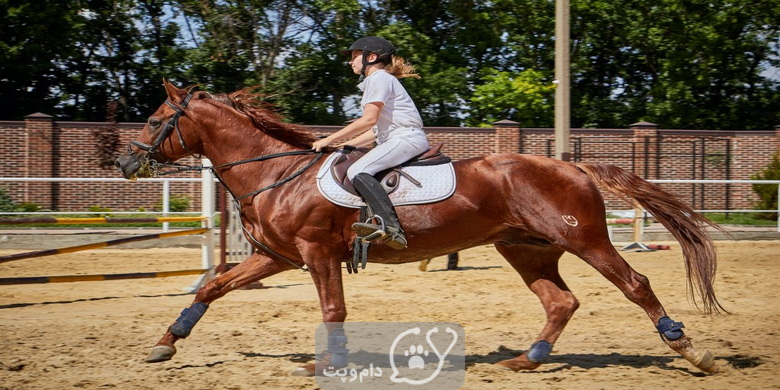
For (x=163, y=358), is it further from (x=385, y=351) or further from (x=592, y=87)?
(x=592, y=87)

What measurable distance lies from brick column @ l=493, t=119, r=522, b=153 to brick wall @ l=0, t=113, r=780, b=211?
0.03 m

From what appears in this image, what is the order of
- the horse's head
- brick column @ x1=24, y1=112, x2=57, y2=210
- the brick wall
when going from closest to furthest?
1. the horse's head
2. the brick wall
3. brick column @ x1=24, y1=112, x2=57, y2=210

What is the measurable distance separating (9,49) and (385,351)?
2268 centimetres

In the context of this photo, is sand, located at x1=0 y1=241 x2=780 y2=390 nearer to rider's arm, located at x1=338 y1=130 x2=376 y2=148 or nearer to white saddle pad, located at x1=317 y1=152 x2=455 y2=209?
white saddle pad, located at x1=317 y1=152 x2=455 y2=209

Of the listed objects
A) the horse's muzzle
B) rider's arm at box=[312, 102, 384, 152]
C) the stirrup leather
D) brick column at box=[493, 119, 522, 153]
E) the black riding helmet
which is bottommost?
the stirrup leather

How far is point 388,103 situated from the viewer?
5.98 meters

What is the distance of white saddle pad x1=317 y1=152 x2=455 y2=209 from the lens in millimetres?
5879

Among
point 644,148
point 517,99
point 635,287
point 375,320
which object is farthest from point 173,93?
point 517,99

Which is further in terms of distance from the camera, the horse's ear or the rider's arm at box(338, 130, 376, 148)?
the horse's ear

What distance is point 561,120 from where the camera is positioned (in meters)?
13.4

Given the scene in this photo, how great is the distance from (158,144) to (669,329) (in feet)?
13.7

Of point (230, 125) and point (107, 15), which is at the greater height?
point (107, 15)

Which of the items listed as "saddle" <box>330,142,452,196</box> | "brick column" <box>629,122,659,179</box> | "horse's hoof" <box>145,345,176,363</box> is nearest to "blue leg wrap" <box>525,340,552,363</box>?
"saddle" <box>330,142,452,196</box>

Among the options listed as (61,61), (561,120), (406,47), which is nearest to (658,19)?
(406,47)
